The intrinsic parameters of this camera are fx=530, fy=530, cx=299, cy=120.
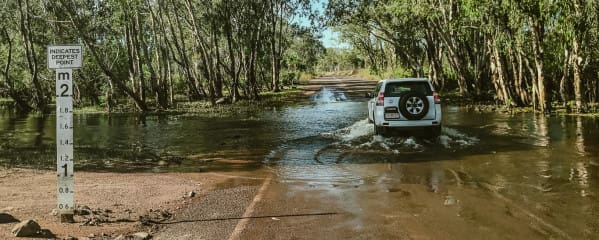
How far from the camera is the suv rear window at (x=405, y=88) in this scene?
44.0 feet

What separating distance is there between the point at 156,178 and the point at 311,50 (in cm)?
9557

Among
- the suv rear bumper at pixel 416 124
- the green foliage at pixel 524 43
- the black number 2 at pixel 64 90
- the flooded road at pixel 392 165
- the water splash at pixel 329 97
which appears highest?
the green foliage at pixel 524 43

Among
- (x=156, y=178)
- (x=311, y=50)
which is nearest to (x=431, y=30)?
(x=156, y=178)

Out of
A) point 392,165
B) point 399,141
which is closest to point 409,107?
point 399,141

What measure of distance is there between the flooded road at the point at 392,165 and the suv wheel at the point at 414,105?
753 mm

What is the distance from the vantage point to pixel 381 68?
244ft

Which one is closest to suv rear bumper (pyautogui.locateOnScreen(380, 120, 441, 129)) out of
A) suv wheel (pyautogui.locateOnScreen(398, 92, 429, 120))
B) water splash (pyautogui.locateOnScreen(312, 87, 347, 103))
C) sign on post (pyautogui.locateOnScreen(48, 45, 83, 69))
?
suv wheel (pyautogui.locateOnScreen(398, 92, 429, 120))

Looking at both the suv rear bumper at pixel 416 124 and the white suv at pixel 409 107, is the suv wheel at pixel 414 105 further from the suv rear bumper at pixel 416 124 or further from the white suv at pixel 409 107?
the suv rear bumper at pixel 416 124

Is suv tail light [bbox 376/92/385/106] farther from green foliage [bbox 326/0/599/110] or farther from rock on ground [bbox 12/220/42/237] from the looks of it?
rock on ground [bbox 12/220/42/237]

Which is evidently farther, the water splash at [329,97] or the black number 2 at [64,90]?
the water splash at [329,97]

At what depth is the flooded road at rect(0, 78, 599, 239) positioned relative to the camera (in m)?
6.54

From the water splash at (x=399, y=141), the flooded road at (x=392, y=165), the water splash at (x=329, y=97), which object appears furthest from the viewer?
the water splash at (x=329, y=97)

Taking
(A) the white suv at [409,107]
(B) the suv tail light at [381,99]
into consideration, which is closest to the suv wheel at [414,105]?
(A) the white suv at [409,107]

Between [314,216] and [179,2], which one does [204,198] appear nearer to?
[314,216]
